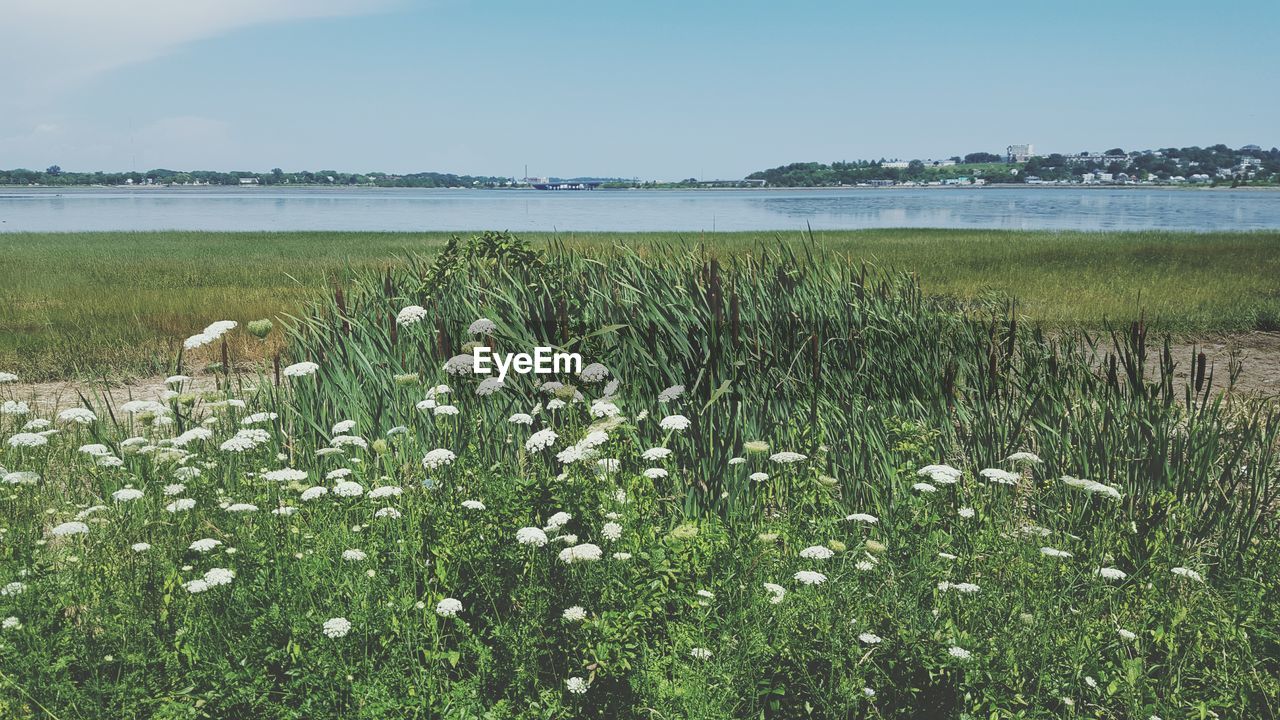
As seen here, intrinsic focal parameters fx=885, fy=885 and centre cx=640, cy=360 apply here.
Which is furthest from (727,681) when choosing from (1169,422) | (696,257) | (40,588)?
(696,257)

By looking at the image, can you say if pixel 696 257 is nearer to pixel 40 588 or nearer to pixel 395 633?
pixel 395 633

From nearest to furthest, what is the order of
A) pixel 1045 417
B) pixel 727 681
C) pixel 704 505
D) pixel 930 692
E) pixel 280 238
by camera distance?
pixel 727 681
pixel 930 692
pixel 704 505
pixel 1045 417
pixel 280 238

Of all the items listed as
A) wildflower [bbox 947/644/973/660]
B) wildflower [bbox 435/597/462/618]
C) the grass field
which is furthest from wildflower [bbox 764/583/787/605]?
the grass field

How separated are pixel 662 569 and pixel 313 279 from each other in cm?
1812

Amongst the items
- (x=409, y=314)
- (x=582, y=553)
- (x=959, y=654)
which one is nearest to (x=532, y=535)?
(x=582, y=553)

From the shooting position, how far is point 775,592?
3.34 m

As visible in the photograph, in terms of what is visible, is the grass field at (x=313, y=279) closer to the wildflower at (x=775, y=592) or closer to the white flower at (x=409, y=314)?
the white flower at (x=409, y=314)

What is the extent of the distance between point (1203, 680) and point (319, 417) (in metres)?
5.25

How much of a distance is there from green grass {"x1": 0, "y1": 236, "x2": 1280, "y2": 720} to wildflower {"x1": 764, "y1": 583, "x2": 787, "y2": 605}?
22 millimetres

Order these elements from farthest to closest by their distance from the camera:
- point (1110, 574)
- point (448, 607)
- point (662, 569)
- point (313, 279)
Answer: point (313, 279) < point (1110, 574) < point (662, 569) < point (448, 607)

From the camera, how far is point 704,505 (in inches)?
190

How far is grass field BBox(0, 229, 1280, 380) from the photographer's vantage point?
12328 millimetres

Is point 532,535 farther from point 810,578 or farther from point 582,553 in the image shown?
point 810,578

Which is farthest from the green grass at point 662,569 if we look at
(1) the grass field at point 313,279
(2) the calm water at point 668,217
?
(2) the calm water at point 668,217
